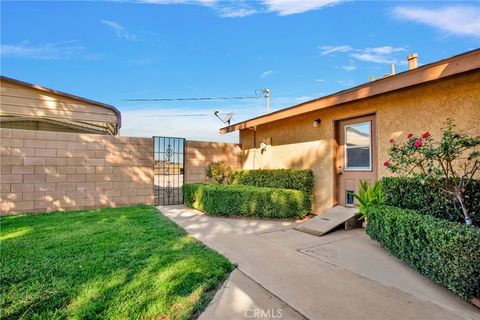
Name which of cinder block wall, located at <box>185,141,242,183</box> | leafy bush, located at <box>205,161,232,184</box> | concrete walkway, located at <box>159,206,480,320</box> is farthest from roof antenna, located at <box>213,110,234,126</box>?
concrete walkway, located at <box>159,206,480,320</box>

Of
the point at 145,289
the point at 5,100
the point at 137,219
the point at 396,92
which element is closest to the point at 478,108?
the point at 396,92

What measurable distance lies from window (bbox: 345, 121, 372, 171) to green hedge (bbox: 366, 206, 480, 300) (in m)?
2.36

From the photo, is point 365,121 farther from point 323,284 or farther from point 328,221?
point 323,284

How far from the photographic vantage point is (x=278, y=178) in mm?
7465

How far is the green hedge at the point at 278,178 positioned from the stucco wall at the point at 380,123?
292 millimetres

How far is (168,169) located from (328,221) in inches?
211

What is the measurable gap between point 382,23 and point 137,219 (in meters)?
7.64

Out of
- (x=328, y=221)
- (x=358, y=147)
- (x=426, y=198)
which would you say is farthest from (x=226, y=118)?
(x=426, y=198)

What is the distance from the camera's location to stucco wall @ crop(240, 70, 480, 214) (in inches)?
164

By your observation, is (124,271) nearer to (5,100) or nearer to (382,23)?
(5,100)

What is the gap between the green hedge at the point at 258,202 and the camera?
19.9 feet

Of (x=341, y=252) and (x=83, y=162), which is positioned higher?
(x=83, y=162)

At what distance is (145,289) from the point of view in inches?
99.9

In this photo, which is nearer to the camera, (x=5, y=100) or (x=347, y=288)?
(x=347, y=288)
